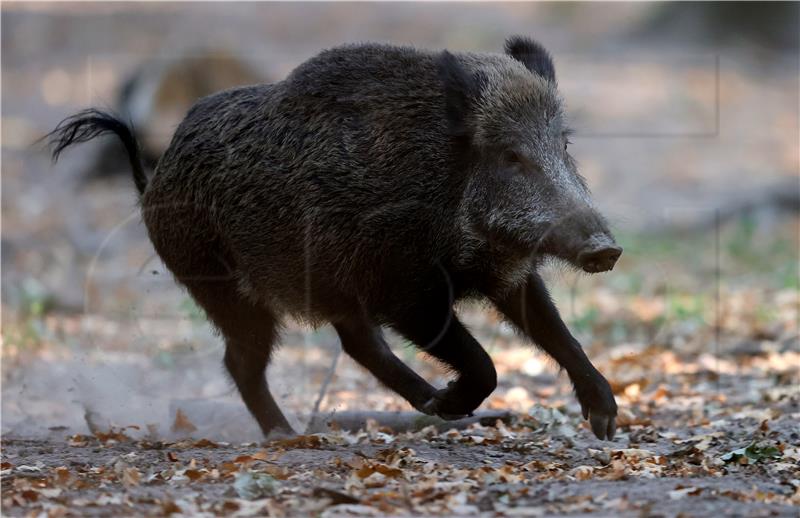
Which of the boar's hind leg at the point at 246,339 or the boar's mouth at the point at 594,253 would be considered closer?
the boar's mouth at the point at 594,253

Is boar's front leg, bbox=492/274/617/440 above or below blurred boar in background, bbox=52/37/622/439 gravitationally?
below

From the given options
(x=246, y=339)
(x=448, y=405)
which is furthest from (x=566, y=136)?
(x=246, y=339)

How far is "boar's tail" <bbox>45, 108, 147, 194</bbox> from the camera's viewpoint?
5914mm

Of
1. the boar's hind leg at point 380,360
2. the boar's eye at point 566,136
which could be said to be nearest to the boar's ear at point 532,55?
the boar's eye at point 566,136

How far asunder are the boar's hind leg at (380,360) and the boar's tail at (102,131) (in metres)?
1.48

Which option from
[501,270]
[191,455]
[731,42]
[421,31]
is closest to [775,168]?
[731,42]

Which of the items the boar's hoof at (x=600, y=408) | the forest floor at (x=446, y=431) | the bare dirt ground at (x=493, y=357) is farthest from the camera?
the boar's hoof at (x=600, y=408)

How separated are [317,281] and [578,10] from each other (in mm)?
19518

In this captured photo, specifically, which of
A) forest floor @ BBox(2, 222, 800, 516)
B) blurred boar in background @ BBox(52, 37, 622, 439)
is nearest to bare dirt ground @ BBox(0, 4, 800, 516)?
forest floor @ BBox(2, 222, 800, 516)

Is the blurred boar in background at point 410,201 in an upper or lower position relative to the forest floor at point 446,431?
upper

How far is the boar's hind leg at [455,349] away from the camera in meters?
5.09

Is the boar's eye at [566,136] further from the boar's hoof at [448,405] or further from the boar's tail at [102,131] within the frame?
the boar's tail at [102,131]

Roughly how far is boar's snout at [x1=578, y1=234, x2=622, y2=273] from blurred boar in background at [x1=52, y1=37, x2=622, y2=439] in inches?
1.1

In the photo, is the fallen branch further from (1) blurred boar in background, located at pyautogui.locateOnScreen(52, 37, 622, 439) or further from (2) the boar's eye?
(2) the boar's eye
